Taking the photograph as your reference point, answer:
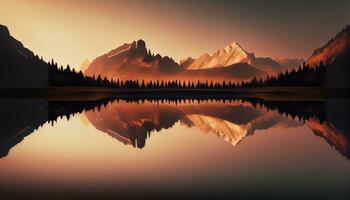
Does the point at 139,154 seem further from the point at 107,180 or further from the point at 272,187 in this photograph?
the point at 272,187

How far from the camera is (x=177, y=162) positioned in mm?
32375

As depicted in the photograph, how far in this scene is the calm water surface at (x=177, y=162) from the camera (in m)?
23.5

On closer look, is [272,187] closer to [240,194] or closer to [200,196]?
[240,194]

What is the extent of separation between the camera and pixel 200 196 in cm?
2195

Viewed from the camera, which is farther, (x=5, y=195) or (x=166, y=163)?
(x=166, y=163)

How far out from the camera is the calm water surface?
2347 cm

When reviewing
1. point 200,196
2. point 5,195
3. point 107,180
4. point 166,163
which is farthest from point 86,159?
point 200,196

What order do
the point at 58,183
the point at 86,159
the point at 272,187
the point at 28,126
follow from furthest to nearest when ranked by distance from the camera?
the point at 28,126, the point at 86,159, the point at 58,183, the point at 272,187

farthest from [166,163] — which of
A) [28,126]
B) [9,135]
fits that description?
[28,126]

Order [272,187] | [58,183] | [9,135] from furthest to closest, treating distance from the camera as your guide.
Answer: [9,135]
[58,183]
[272,187]

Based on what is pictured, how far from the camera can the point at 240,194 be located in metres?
22.0

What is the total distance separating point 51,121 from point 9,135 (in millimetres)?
18676

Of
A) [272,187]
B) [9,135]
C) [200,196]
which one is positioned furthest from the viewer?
[9,135]

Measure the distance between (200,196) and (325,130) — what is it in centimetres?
3210
